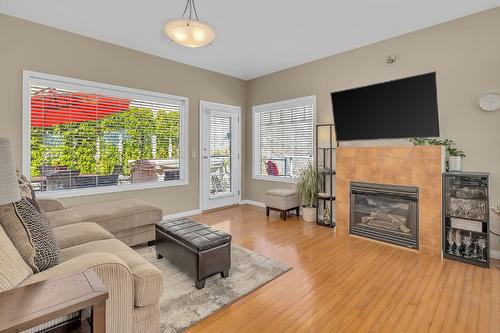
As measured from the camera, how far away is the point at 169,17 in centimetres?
315

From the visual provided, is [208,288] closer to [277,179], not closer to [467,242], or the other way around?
[467,242]

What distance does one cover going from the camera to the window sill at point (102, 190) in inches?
137

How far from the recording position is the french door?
5.11 m

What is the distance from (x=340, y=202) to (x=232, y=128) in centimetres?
281

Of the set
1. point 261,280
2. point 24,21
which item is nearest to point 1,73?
point 24,21

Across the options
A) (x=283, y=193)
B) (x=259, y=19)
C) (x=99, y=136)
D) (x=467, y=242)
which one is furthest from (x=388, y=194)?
(x=99, y=136)

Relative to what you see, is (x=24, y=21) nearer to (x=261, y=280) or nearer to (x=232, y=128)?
(x=232, y=128)

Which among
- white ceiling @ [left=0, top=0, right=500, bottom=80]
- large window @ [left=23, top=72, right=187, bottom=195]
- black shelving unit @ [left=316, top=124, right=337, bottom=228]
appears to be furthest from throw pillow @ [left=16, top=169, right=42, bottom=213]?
black shelving unit @ [left=316, top=124, right=337, bottom=228]

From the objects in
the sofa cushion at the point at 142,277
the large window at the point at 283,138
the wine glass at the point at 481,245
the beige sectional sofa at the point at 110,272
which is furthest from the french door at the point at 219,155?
the wine glass at the point at 481,245

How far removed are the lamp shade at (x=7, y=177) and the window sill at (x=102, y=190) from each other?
272cm

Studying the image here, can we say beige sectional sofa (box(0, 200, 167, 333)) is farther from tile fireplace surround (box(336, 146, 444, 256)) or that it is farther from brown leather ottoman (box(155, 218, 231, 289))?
tile fireplace surround (box(336, 146, 444, 256))

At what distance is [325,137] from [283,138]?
3.31ft

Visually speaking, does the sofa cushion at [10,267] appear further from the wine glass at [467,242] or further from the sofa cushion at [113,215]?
the wine glass at [467,242]

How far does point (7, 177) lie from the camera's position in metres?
1.14
